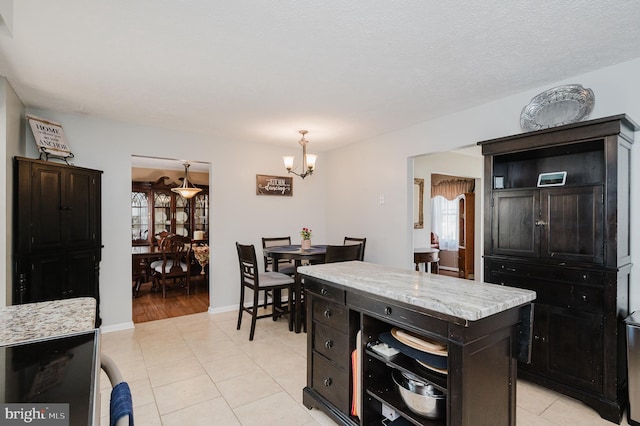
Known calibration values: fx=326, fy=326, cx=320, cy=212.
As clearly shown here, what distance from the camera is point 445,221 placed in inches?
308

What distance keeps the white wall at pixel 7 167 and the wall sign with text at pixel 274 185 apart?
2.63 m

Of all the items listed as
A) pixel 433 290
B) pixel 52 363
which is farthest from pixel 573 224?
pixel 52 363

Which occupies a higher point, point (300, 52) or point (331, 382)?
point (300, 52)

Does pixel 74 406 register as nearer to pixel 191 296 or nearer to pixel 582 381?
pixel 582 381

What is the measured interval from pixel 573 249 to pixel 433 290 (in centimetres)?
148

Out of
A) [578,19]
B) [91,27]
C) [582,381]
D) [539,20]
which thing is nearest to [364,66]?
[539,20]

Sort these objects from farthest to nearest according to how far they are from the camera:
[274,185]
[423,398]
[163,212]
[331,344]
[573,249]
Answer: [163,212], [274,185], [573,249], [331,344], [423,398]

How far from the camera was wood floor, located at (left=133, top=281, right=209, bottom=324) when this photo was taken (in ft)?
14.2

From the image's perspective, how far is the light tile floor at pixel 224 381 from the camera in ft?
7.04

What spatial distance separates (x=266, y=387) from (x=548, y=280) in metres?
2.30

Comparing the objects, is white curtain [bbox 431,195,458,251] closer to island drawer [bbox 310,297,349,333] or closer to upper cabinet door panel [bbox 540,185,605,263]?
upper cabinet door panel [bbox 540,185,605,263]

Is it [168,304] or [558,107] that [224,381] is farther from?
[558,107]

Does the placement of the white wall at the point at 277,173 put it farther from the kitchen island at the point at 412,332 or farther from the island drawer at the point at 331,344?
the island drawer at the point at 331,344

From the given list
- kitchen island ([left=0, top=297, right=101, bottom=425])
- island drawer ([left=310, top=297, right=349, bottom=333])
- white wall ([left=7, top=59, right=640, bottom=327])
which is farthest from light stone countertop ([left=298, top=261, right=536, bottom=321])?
white wall ([left=7, top=59, right=640, bottom=327])
